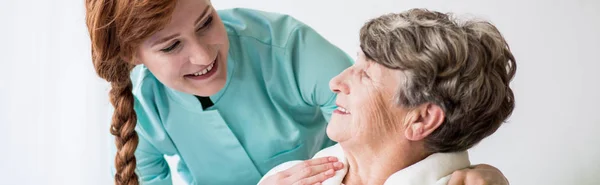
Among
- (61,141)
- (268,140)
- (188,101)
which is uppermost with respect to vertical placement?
(188,101)

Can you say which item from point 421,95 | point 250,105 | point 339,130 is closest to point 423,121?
point 421,95

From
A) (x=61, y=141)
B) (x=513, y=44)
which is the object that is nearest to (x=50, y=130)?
(x=61, y=141)

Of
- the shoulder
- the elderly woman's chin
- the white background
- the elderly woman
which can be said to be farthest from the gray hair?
the white background

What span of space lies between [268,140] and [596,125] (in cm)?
89

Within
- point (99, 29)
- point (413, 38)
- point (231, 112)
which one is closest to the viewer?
point (413, 38)

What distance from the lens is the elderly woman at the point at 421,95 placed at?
129cm

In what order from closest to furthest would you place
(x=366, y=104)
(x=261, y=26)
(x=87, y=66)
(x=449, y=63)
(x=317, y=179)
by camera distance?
1. (x=449, y=63)
2. (x=366, y=104)
3. (x=317, y=179)
4. (x=261, y=26)
5. (x=87, y=66)

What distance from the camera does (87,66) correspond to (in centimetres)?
267

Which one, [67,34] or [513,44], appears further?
[67,34]

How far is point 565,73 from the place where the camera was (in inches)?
80.4

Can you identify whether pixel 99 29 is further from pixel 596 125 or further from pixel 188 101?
pixel 596 125

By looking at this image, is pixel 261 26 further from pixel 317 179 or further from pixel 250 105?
pixel 317 179

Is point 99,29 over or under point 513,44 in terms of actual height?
over

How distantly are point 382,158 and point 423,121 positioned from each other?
127 mm
